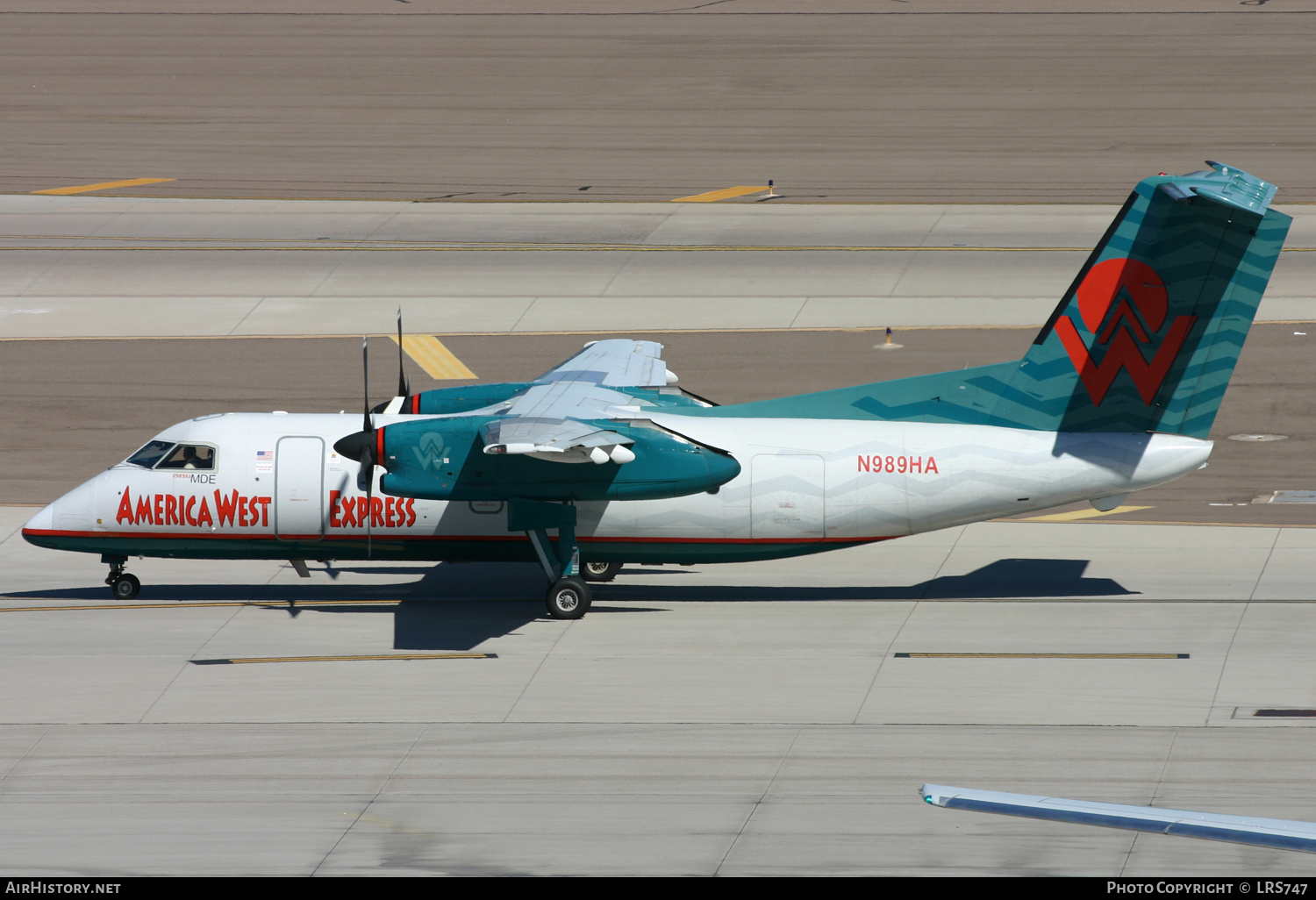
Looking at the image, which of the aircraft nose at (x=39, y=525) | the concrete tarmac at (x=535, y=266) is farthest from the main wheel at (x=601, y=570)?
the concrete tarmac at (x=535, y=266)

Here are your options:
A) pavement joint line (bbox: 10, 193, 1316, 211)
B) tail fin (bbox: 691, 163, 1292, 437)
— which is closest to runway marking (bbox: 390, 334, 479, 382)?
pavement joint line (bbox: 10, 193, 1316, 211)

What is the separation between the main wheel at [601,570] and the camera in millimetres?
23703

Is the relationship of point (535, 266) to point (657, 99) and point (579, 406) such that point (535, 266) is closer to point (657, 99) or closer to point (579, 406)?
point (657, 99)

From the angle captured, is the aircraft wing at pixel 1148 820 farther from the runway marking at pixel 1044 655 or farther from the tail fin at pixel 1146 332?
the tail fin at pixel 1146 332

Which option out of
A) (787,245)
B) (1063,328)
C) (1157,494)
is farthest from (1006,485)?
(787,245)

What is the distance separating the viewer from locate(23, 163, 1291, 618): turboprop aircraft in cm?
2072

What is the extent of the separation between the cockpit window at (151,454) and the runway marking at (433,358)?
11145 mm

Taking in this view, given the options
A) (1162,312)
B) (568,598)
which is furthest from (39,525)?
(1162,312)

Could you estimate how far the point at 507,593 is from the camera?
2334 centimetres

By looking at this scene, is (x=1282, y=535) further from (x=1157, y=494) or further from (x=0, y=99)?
(x=0, y=99)

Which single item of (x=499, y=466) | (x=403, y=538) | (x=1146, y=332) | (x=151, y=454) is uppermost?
(x=1146, y=332)

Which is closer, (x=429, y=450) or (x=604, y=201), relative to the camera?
(x=429, y=450)

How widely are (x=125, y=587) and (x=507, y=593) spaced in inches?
227

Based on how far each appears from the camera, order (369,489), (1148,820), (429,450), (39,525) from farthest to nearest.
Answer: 1. (39,525)
2. (369,489)
3. (429,450)
4. (1148,820)
